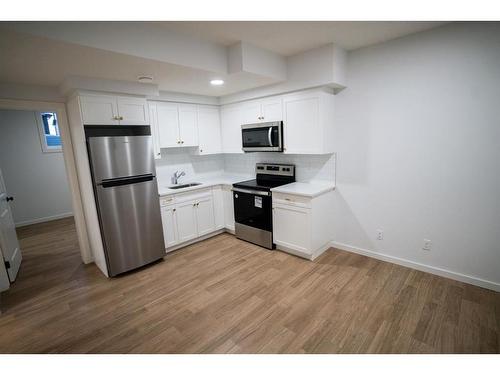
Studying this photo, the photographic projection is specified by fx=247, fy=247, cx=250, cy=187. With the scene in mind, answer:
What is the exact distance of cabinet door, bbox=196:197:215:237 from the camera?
12.7 ft

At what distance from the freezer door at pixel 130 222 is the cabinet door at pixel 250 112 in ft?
5.62

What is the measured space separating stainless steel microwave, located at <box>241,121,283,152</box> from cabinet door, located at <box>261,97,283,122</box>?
96mm

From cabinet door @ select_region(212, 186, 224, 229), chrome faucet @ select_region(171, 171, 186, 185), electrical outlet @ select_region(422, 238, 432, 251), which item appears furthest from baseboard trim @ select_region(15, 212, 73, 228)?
electrical outlet @ select_region(422, 238, 432, 251)

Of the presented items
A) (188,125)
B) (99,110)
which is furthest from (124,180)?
(188,125)

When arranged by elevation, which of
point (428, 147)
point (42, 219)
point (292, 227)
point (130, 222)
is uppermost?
point (428, 147)

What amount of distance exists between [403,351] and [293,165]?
8.41ft

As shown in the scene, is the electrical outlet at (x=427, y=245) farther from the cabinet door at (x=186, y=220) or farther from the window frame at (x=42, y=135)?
the window frame at (x=42, y=135)

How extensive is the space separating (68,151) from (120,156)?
37.4 inches

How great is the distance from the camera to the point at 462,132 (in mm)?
2432

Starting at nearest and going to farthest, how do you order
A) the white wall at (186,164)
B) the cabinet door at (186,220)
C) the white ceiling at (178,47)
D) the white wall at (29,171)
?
the white ceiling at (178,47)
the cabinet door at (186,220)
the white wall at (186,164)
the white wall at (29,171)

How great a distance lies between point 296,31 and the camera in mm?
2383

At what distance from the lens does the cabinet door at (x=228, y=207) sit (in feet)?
13.3

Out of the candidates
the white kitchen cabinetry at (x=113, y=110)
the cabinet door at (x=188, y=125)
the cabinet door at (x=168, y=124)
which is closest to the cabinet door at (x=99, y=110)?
the white kitchen cabinetry at (x=113, y=110)

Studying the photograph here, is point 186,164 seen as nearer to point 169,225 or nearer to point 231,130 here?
point 231,130
